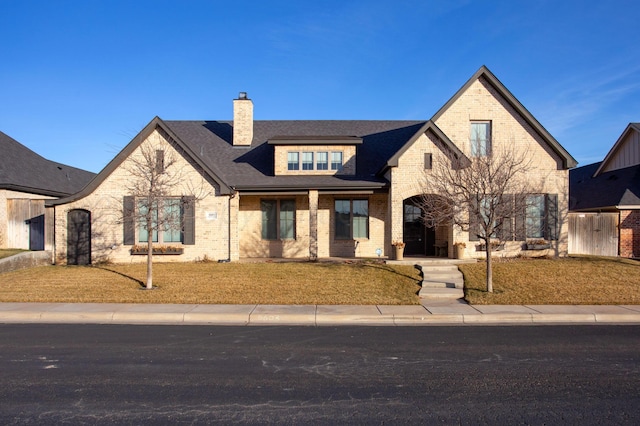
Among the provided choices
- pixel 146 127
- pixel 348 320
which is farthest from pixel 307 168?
pixel 348 320

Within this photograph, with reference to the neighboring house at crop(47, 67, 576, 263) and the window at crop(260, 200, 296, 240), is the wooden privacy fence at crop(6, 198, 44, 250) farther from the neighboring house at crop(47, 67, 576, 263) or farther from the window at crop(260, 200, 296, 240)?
the window at crop(260, 200, 296, 240)

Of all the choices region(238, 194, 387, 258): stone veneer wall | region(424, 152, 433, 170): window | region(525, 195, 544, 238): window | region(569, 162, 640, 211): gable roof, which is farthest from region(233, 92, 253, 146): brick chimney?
region(569, 162, 640, 211): gable roof

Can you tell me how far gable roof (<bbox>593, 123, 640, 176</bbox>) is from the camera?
23.3 metres

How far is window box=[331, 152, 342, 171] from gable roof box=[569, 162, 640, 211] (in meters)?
12.6

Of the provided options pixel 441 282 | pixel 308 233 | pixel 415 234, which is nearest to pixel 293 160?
pixel 308 233

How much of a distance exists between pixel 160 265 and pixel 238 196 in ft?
13.9

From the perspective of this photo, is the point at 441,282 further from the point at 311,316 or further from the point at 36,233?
the point at 36,233

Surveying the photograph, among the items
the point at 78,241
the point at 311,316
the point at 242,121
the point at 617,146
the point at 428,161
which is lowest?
the point at 311,316

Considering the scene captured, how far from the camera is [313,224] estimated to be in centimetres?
1744

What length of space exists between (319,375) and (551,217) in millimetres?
15004

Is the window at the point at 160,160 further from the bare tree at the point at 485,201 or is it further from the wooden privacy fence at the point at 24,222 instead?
the bare tree at the point at 485,201

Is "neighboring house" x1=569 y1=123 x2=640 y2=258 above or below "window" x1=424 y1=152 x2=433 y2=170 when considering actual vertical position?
below

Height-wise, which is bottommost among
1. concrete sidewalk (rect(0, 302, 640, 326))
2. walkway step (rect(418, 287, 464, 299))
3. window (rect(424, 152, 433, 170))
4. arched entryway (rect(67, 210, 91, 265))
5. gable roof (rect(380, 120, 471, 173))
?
concrete sidewalk (rect(0, 302, 640, 326))

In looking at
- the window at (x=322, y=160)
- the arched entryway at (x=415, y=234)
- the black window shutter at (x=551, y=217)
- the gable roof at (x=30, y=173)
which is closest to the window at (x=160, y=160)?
the window at (x=322, y=160)
